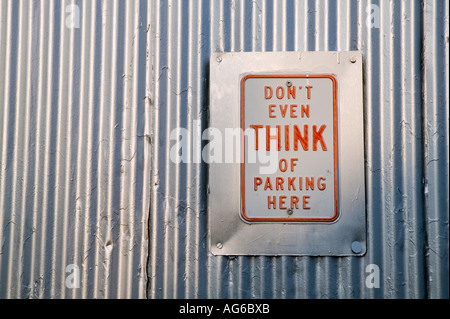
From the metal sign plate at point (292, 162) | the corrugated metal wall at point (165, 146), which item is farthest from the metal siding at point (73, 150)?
the metal sign plate at point (292, 162)

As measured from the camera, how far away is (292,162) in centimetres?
184

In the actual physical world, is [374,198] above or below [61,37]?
below

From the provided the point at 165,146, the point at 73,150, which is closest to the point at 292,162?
the point at 165,146

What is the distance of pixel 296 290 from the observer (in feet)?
5.96

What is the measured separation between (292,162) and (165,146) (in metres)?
0.54

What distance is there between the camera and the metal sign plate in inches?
71.8

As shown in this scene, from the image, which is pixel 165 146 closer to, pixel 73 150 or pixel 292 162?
pixel 73 150

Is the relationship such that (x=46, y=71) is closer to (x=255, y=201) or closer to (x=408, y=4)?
(x=255, y=201)

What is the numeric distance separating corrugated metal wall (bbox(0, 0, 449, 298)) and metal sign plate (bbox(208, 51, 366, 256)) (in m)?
0.05

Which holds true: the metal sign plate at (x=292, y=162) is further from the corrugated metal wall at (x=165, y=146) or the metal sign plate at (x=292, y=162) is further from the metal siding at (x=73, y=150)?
the metal siding at (x=73, y=150)

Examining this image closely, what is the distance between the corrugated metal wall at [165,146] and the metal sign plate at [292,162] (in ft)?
0.17
